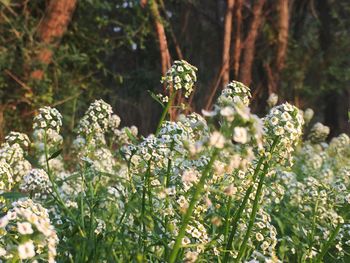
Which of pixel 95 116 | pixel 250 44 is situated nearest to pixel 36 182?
pixel 95 116

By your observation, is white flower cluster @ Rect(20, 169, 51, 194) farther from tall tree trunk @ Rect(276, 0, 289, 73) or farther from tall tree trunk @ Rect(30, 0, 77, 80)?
tall tree trunk @ Rect(276, 0, 289, 73)

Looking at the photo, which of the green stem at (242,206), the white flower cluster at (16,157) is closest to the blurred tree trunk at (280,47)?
the white flower cluster at (16,157)

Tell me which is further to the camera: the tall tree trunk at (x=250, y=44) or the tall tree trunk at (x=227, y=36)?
the tall tree trunk at (x=250, y=44)

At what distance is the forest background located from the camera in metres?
7.75

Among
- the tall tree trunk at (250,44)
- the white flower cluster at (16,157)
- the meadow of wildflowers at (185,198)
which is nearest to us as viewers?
the meadow of wildflowers at (185,198)

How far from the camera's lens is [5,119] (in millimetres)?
7570

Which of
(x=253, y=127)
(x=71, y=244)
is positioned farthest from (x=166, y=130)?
(x=253, y=127)

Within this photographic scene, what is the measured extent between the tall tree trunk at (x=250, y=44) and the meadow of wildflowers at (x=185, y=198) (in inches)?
240

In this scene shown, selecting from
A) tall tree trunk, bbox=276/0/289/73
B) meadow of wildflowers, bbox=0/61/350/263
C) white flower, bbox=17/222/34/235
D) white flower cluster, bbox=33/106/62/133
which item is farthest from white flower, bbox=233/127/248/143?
tall tree trunk, bbox=276/0/289/73

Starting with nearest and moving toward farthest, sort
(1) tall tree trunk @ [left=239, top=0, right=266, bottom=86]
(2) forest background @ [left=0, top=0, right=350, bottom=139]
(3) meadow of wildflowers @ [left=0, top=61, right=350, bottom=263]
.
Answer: (3) meadow of wildflowers @ [left=0, top=61, right=350, bottom=263], (2) forest background @ [left=0, top=0, right=350, bottom=139], (1) tall tree trunk @ [left=239, top=0, right=266, bottom=86]

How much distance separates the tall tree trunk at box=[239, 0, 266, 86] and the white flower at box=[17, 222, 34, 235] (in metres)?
8.31

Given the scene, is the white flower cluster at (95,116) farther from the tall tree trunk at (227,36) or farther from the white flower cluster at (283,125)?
the tall tree trunk at (227,36)

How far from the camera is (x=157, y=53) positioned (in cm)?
1030

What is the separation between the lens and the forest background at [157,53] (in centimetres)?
775
